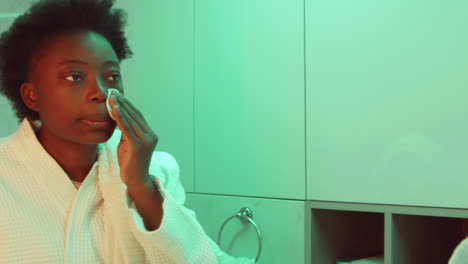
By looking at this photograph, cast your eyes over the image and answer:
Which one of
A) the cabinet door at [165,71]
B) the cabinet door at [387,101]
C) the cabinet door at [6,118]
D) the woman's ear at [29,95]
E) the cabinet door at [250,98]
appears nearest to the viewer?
the woman's ear at [29,95]

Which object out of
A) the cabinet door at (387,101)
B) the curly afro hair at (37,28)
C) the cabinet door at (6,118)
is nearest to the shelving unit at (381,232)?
A: the cabinet door at (387,101)

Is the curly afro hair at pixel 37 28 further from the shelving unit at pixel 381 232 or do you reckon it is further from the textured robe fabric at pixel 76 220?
the shelving unit at pixel 381 232

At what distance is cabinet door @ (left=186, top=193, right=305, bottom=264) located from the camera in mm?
1270

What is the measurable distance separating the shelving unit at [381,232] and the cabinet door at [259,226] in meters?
0.03

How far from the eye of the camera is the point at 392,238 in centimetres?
116

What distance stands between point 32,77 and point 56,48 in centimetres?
7

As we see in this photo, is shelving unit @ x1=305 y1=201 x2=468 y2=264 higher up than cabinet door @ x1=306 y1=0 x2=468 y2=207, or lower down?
lower down

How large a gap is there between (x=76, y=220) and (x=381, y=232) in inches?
33.5

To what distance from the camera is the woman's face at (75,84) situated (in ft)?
2.97

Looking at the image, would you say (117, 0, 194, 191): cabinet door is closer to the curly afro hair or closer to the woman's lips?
the curly afro hair

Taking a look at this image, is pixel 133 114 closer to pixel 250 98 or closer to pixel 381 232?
pixel 250 98

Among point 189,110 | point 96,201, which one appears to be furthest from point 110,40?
point 189,110

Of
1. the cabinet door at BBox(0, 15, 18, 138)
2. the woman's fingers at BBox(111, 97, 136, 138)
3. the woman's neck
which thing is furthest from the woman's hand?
the cabinet door at BBox(0, 15, 18, 138)

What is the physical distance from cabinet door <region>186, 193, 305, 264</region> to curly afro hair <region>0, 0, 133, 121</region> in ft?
1.64
